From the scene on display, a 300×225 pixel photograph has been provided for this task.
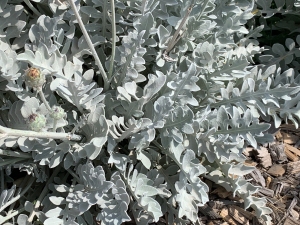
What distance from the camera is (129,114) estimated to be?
6.88ft

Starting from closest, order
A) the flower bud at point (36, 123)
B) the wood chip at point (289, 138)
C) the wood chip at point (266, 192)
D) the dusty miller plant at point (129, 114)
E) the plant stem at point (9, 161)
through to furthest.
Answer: the flower bud at point (36, 123) < the dusty miller plant at point (129, 114) < the plant stem at point (9, 161) < the wood chip at point (266, 192) < the wood chip at point (289, 138)

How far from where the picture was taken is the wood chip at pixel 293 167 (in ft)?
8.64

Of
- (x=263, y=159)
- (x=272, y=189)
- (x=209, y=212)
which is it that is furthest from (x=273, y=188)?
(x=209, y=212)

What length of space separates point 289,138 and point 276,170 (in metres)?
0.34

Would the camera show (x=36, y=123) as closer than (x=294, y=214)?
Yes

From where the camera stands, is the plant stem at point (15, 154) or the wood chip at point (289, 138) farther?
the wood chip at point (289, 138)

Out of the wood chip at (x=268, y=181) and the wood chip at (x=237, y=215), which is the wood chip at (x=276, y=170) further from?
the wood chip at (x=237, y=215)

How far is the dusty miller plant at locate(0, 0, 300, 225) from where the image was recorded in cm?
186

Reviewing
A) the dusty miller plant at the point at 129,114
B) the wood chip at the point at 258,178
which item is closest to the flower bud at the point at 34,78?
the dusty miller plant at the point at 129,114

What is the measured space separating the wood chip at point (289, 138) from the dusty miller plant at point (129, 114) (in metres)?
0.52

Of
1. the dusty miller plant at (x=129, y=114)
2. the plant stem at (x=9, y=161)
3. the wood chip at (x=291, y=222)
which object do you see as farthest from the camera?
the wood chip at (x=291, y=222)

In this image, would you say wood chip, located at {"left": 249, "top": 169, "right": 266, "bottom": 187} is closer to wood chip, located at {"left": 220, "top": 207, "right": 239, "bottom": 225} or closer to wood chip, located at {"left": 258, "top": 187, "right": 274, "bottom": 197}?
wood chip, located at {"left": 258, "top": 187, "right": 274, "bottom": 197}

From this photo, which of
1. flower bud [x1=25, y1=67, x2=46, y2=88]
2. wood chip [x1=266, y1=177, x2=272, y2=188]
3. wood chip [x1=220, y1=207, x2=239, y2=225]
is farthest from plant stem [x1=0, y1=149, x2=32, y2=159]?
wood chip [x1=266, y1=177, x2=272, y2=188]

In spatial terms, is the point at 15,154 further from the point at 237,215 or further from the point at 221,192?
the point at 237,215
